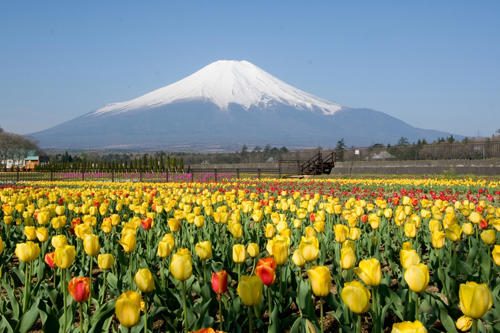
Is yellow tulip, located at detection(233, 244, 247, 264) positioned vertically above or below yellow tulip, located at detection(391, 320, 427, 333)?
below

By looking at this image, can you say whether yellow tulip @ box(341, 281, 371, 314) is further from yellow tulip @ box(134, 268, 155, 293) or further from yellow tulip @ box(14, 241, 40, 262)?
yellow tulip @ box(14, 241, 40, 262)

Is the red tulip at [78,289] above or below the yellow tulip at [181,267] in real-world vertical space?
below

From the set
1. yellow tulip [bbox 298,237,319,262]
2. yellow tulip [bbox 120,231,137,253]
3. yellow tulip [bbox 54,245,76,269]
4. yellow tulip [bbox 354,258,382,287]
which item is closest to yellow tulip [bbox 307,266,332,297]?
yellow tulip [bbox 354,258,382,287]

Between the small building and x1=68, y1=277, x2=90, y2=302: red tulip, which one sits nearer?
x1=68, y1=277, x2=90, y2=302: red tulip

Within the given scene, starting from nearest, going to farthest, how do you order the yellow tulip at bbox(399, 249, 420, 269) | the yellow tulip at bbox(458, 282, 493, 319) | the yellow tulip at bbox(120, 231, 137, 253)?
the yellow tulip at bbox(458, 282, 493, 319) < the yellow tulip at bbox(399, 249, 420, 269) < the yellow tulip at bbox(120, 231, 137, 253)

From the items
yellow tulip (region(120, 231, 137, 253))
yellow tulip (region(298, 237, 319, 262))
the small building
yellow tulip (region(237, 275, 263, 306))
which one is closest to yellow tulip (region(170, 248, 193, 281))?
yellow tulip (region(237, 275, 263, 306))

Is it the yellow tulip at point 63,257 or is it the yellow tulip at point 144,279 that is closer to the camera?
the yellow tulip at point 144,279

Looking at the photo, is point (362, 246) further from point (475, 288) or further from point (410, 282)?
point (475, 288)

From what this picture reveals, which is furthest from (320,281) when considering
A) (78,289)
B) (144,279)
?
(78,289)

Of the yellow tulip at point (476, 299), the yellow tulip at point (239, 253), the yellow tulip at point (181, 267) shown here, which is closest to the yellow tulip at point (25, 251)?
the yellow tulip at point (181, 267)

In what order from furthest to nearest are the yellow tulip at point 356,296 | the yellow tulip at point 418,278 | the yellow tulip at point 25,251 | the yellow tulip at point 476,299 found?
the yellow tulip at point 25,251
the yellow tulip at point 418,278
the yellow tulip at point 356,296
the yellow tulip at point 476,299

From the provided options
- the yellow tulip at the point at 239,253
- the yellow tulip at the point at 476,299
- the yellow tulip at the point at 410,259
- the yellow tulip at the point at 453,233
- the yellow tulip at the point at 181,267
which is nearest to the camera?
the yellow tulip at the point at 476,299

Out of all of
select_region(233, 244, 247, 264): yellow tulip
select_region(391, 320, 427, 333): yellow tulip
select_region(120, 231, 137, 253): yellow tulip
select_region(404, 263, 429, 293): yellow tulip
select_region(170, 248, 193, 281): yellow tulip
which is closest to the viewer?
select_region(391, 320, 427, 333): yellow tulip

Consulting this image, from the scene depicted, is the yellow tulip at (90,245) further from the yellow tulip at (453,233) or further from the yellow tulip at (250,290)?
the yellow tulip at (453,233)
